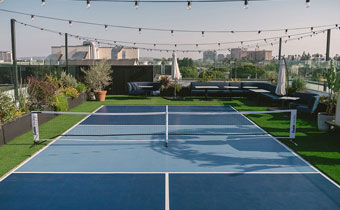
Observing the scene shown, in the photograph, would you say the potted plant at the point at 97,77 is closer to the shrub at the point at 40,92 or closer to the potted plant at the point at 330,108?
the shrub at the point at 40,92

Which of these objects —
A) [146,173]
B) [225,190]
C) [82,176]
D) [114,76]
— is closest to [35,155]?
[82,176]

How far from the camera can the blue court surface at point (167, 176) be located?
554 cm

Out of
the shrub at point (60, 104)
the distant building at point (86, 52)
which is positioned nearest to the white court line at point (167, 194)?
the shrub at point (60, 104)

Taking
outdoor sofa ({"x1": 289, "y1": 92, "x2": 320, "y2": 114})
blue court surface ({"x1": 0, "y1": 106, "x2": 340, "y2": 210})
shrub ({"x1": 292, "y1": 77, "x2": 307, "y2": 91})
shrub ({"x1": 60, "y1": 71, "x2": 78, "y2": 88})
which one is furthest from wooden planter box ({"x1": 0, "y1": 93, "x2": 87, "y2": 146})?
shrub ({"x1": 292, "y1": 77, "x2": 307, "y2": 91})

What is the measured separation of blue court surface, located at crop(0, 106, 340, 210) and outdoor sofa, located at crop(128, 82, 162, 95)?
10051 millimetres

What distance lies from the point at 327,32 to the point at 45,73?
17752mm

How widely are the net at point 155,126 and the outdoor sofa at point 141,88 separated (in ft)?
22.2

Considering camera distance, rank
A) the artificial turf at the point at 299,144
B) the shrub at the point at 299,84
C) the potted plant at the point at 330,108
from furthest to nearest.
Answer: the shrub at the point at 299,84
the potted plant at the point at 330,108
the artificial turf at the point at 299,144

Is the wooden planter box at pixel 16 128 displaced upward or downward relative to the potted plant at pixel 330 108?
downward

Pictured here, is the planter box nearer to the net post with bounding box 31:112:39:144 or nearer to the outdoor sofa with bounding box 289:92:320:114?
the net post with bounding box 31:112:39:144

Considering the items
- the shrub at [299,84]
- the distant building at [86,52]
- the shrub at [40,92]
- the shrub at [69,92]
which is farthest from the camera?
the distant building at [86,52]

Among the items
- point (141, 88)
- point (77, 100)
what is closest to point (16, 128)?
point (77, 100)

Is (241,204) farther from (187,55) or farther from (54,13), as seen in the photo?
(187,55)

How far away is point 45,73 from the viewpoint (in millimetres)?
16469
